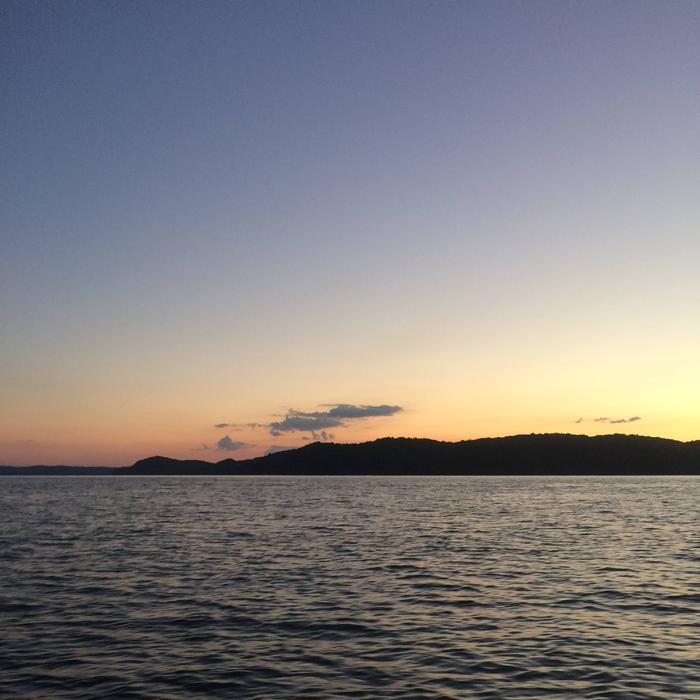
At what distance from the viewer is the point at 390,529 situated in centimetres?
6412

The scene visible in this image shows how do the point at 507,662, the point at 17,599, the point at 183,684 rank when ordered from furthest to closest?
the point at 17,599 → the point at 507,662 → the point at 183,684

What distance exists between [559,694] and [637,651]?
5376mm

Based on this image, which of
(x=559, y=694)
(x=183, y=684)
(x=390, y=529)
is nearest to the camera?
(x=559, y=694)

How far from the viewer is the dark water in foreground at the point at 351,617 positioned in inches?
739

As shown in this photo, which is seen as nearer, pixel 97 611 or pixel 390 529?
pixel 97 611

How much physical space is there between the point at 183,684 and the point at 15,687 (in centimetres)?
440

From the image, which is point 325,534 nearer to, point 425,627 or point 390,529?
point 390,529

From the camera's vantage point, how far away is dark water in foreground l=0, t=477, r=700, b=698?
18.8 m

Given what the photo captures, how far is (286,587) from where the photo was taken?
3306cm

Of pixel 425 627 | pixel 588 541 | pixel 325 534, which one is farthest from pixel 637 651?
pixel 325 534

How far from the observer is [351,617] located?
2648 centimetres

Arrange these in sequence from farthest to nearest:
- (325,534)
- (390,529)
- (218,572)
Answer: (390,529) → (325,534) → (218,572)

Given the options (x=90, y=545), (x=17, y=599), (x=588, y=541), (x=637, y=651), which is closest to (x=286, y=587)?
(x=17, y=599)

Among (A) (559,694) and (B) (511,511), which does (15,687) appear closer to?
(A) (559,694)
